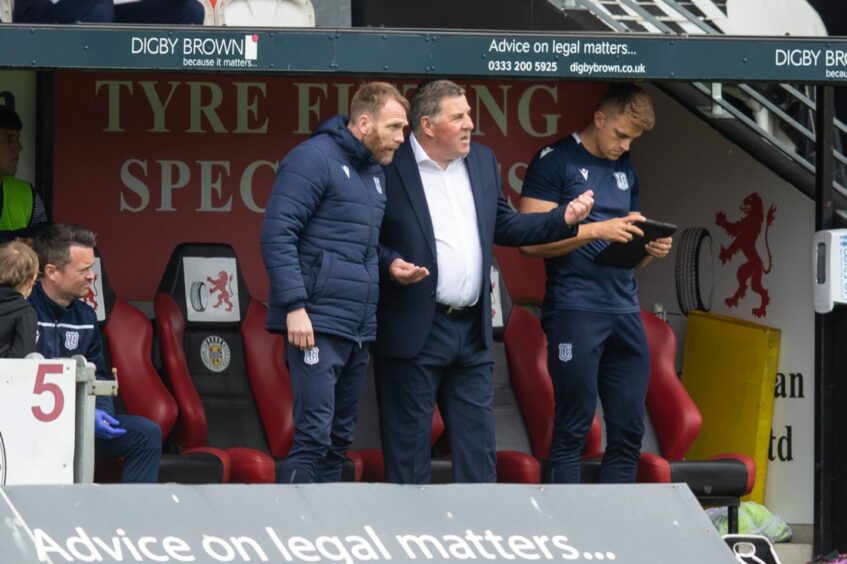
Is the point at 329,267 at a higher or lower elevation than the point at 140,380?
higher

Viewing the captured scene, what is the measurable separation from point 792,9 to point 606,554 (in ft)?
21.8

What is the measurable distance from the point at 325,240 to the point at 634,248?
1.40m

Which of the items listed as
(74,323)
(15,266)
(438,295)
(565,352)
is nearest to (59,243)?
(74,323)

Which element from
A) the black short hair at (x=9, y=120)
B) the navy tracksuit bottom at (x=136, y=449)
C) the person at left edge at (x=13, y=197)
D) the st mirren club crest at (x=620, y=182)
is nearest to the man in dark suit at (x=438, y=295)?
the st mirren club crest at (x=620, y=182)

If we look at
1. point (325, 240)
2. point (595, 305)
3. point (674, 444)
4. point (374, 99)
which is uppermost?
point (374, 99)

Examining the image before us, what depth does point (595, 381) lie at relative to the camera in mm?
7945

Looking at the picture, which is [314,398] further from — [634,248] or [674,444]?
[674,444]

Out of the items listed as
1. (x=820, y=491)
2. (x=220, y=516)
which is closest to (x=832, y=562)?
(x=820, y=491)

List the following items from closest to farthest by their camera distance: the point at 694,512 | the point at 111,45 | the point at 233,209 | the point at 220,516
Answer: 1. the point at 220,516
2. the point at 694,512
3. the point at 111,45
4. the point at 233,209

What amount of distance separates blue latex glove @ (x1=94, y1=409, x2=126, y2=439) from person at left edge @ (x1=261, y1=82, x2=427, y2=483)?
73 centimetres

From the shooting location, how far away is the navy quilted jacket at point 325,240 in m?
7.04

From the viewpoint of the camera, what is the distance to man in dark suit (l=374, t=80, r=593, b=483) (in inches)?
291

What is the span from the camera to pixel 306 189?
7.10 m

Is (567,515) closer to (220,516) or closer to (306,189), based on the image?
(220,516)
